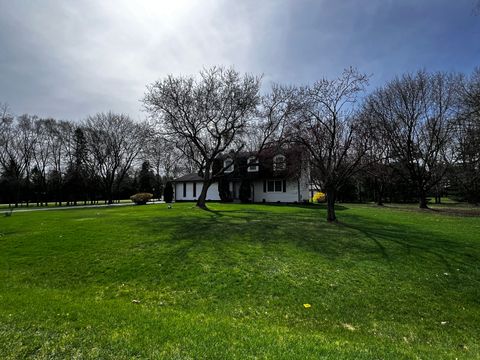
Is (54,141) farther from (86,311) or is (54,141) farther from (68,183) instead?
(86,311)

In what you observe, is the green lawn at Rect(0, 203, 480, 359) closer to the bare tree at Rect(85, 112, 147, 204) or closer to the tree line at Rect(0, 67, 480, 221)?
the tree line at Rect(0, 67, 480, 221)

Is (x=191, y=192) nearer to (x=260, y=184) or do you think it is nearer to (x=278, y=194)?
(x=260, y=184)

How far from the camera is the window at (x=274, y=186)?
3153 centimetres

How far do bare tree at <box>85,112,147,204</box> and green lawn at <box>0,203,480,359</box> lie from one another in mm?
34071

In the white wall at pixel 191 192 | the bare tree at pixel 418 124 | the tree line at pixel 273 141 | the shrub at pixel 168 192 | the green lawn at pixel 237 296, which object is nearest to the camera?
the green lawn at pixel 237 296

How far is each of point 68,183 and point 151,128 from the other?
2434 cm

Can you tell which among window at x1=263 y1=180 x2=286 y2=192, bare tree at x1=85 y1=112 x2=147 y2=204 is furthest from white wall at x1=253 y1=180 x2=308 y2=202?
bare tree at x1=85 y1=112 x2=147 y2=204

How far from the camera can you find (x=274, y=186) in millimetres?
32031

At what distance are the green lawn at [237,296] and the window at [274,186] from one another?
21.2 m

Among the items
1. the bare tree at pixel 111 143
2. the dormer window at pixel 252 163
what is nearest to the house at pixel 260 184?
the dormer window at pixel 252 163

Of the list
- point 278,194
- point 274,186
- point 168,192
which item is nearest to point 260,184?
point 274,186

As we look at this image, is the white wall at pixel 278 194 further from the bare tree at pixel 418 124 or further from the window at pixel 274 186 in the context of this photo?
the bare tree at pixel 418 124

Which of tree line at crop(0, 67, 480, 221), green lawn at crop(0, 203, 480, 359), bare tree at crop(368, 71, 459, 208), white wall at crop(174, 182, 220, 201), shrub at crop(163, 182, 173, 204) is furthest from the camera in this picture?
shrub at crop(163, 182, 173, 204)

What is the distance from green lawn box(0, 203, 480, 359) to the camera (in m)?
3.42
